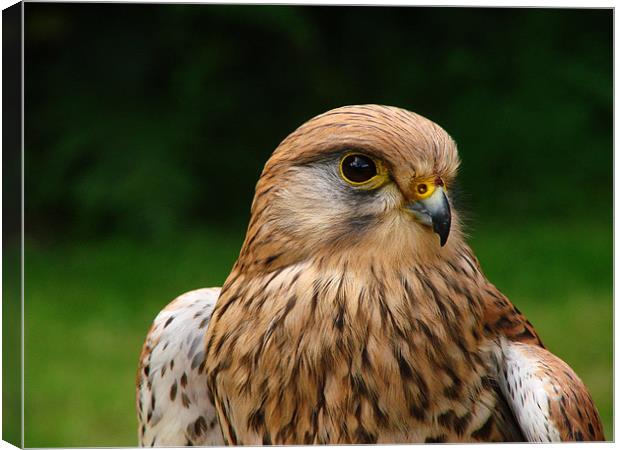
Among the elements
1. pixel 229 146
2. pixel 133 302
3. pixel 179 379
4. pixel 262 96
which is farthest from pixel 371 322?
pixel 133 302

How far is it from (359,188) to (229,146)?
256cm

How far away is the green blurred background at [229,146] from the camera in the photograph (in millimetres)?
3480

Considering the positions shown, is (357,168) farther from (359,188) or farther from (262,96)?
(262,96)

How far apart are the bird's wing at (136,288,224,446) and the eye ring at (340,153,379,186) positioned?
22.6 inches

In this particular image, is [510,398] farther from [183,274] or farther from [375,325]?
[183,274]

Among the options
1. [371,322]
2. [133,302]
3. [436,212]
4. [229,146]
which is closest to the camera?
[436,212]

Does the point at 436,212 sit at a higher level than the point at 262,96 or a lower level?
lower

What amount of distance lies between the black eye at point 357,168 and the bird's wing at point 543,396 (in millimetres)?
454

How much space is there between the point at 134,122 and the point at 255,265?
244 centimetres

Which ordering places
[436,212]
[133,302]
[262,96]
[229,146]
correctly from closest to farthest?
[436,212], [262,96], [229,146], [133,302]

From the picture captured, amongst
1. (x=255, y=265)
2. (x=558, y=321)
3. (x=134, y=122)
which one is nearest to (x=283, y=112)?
(x=134, y=122)

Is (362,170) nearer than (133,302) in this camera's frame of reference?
Yes

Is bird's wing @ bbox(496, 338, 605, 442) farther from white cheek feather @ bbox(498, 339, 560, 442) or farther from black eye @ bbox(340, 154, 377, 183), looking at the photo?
black eye @ bbox(340, 154, 377, 183)

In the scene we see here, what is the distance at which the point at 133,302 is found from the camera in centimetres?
472
